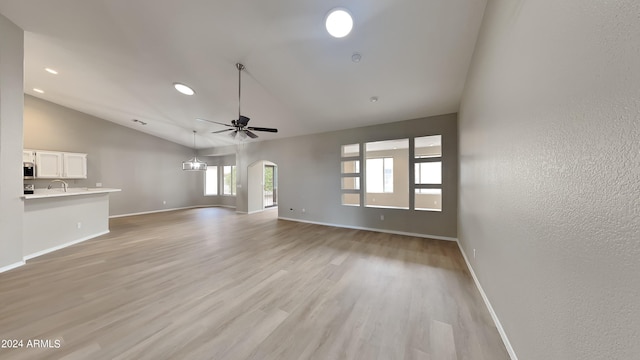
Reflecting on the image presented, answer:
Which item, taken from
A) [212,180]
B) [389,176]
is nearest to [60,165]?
[212,180]

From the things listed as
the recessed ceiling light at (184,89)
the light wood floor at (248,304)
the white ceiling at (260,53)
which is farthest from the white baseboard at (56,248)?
the recessed ceiling light at (184,89)

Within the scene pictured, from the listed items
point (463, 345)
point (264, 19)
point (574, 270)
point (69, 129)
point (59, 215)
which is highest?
point (264, 19)

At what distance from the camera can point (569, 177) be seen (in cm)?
91

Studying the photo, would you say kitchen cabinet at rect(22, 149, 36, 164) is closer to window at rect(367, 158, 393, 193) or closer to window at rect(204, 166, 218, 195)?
window at rect(204, 166, 218, 195)

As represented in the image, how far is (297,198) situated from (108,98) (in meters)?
5.71

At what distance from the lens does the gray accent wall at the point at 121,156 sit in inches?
229

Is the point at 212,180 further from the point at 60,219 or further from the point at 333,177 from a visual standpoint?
the point at 333,177

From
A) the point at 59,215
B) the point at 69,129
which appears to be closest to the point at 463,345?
the point at 59,215

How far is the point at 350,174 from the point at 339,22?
12.1ft

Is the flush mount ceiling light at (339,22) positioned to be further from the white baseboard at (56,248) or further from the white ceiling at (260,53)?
the white baseboard at (56,248)

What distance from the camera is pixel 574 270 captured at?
2.87 ft

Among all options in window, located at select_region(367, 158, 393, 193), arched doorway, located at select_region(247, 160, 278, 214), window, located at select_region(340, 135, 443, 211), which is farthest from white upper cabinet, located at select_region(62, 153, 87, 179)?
window, located at select_region(367, 158, 393, 193)

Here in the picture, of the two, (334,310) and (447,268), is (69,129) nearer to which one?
(334,310)

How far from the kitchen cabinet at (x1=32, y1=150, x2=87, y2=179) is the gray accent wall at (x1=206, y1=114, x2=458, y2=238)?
4631 millimetres
